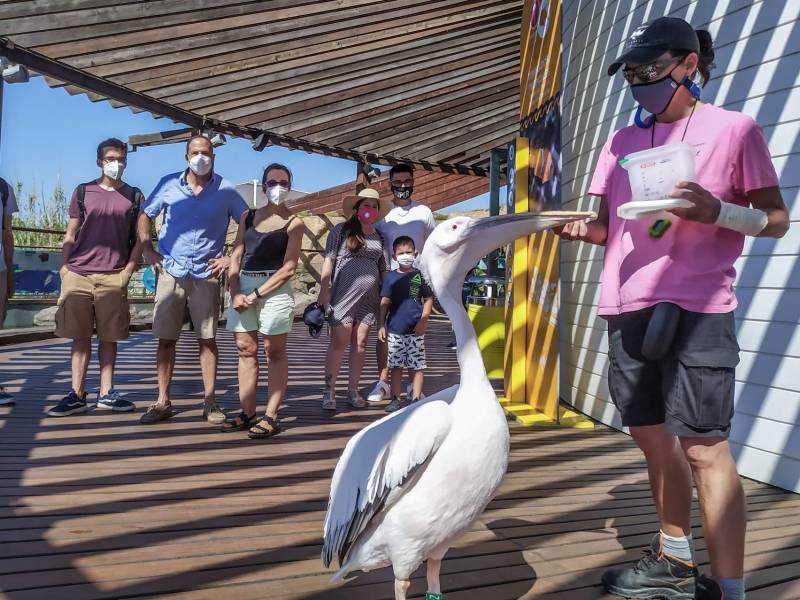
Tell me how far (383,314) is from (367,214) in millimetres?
A: 835

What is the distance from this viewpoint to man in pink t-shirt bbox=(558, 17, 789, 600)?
204 centimetres

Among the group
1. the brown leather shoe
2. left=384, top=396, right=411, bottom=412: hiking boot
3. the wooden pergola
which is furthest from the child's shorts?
the wooden pergola

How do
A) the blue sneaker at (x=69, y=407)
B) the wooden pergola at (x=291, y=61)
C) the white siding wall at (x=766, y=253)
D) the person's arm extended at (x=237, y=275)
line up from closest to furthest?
the white siding wall at (x=766, y=253)
the person's arm extended at (x=237, y=275)
the blue sneaker at (x=69, y=407)
the wooden pergola at (x=291, y=61)

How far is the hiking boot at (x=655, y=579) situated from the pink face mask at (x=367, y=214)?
3.56 metres

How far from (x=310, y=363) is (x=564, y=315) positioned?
3.47 m

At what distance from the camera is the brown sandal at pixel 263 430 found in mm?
4436

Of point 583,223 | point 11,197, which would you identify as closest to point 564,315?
point 583,223

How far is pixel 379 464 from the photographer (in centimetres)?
202

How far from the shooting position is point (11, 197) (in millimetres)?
5078

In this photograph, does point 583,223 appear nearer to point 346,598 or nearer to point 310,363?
point 346,598

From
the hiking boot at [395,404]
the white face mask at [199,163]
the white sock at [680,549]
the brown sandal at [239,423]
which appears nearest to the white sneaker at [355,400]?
the hiking boot at [395,404]

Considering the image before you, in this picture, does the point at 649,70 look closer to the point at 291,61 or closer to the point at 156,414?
the point at 156,414

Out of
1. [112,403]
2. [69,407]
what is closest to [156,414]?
[112,403]

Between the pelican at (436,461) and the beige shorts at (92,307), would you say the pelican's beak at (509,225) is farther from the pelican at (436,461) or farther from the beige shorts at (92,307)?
the beige shorts at (92,307)
